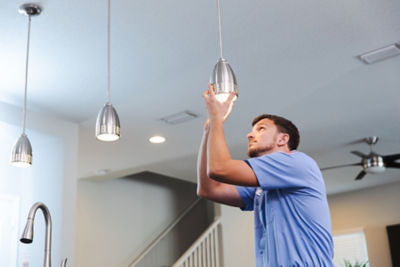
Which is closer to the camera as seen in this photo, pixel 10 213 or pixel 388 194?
pixel 10 213

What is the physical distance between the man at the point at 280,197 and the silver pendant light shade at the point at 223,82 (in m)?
0.18

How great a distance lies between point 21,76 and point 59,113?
766mm

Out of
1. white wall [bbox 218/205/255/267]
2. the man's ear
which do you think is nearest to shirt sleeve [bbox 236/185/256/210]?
the man's ear

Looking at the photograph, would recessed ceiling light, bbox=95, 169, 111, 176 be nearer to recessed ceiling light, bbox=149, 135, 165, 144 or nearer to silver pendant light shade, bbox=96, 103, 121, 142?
recessed ceiling light, bbox=149, 135, 165, 144

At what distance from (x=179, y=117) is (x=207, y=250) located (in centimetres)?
322

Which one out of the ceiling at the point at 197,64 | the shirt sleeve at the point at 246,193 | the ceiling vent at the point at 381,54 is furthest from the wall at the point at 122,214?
the shirt sleeve at the point at 246,193

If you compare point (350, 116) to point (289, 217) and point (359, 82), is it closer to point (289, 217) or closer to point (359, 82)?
point (359, 82)

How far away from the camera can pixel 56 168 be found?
4.33 m

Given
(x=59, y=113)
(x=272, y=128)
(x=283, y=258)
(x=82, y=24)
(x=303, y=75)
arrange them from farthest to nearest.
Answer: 1. (x=59, y=113)
2. (x=303, y=75)
3. (x=82, y=24)
4. (x=272, y=128)
5. (x=283, y=258)

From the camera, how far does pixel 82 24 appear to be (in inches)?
116

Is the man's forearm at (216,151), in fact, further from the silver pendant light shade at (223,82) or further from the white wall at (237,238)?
the white wall at (237,238)

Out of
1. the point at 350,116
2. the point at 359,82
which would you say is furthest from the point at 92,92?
the point at 350,116

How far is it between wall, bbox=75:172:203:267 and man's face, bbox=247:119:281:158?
5.30 metres

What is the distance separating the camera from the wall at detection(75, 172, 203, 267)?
270 inches
